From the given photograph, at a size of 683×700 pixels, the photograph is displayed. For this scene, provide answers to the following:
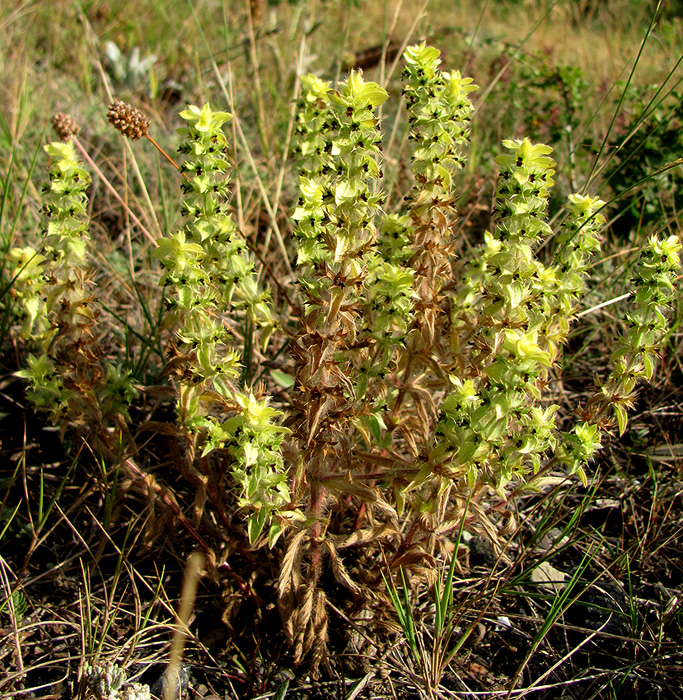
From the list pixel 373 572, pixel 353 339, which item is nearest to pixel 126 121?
pixel 353 339

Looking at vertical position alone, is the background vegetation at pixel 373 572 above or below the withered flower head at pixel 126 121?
below

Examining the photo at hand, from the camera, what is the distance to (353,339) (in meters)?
1.84

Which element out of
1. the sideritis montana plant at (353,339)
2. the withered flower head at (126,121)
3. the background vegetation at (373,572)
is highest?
the withered flower head at (126,121)

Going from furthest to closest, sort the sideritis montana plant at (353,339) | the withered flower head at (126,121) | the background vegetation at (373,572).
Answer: the withered flower head at (126,121), the background vegetation at (373,572), the sideritis montana plant at (353,339)

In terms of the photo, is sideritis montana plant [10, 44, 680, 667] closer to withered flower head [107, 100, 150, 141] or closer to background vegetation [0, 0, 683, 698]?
withered flower head [107, 100, 150, 141]

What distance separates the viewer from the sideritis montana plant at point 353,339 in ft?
5.65

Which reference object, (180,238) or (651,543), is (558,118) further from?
(180,238)

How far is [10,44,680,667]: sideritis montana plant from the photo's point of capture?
5.65 feet

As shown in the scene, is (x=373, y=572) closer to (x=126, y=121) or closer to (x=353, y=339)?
(x=353, y=339)

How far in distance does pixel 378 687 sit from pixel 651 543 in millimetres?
→ 1287

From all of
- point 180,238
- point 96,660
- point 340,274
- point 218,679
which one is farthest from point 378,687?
point 180,238

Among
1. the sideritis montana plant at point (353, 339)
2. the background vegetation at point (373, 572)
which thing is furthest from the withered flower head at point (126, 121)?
the background vegetation at point (373, 572)

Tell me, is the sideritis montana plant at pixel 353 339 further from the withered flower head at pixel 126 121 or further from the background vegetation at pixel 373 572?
the background vegetation at pixel 373 572

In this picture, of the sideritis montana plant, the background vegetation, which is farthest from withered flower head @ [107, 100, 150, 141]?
the background vegetation
